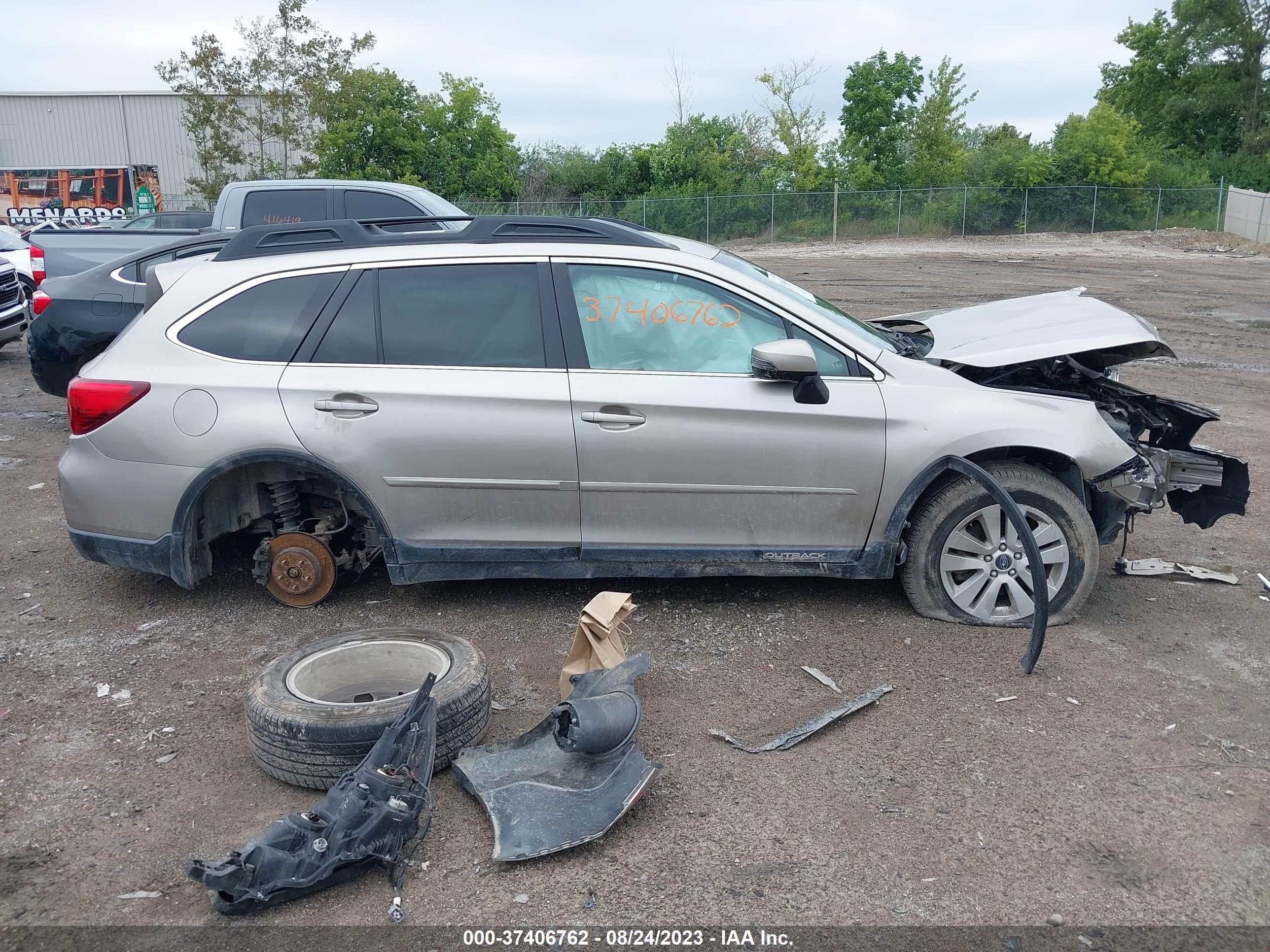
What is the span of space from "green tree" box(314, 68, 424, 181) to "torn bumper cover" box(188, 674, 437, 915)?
31001 millimetres

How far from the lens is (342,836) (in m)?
3.07

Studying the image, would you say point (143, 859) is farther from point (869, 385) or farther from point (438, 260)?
point (869, 385)

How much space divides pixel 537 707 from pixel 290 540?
5.39ft

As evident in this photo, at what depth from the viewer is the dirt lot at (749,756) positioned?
10.0ft

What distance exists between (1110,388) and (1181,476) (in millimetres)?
593

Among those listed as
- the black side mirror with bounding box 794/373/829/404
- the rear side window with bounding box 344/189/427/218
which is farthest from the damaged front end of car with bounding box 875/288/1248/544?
the rear side window with bounding box 344/189/427/218

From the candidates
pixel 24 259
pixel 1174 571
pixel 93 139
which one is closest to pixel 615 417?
pixel 1174 571

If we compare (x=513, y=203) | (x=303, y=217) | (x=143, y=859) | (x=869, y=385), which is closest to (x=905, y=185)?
(x=513, y=203)

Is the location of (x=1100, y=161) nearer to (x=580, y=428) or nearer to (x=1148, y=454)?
(x=1148, y=454)

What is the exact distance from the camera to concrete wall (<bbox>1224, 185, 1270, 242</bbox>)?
33.4m

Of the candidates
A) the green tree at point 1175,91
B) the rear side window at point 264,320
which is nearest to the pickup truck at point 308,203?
the rear side window at point 264,320

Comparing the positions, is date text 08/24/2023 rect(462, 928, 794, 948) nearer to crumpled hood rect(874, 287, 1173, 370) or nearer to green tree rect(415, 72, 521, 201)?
crumpled hood rect(874, 287, 1173, 370)

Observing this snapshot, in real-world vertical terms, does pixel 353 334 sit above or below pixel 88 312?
above

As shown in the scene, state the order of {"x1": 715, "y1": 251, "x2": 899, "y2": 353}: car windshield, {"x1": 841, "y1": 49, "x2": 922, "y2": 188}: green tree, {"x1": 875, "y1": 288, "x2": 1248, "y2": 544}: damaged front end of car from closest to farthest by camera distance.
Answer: {"x1": 875, "y1": 288, "x2": 1248, "y2": 544}: damaged front end of car, {"x1": 715, "y1": 251, "x2": 899, "y2": 353}: car windshield, {"x1": 841, "y1": 49, "x2": 922, "y2": 188}: green tree
